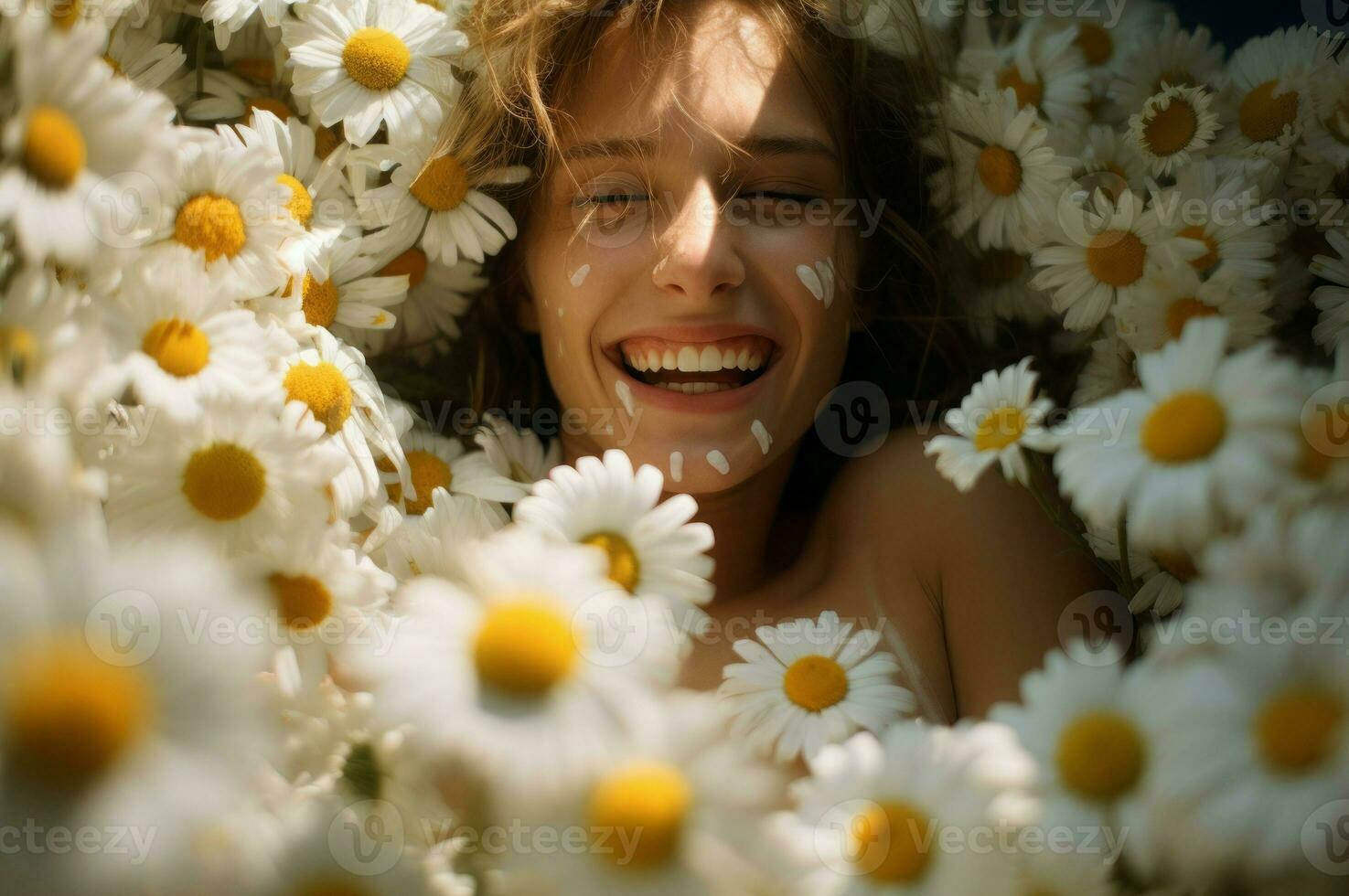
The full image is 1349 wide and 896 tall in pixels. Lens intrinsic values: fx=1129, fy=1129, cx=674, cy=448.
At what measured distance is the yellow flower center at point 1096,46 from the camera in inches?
56.1

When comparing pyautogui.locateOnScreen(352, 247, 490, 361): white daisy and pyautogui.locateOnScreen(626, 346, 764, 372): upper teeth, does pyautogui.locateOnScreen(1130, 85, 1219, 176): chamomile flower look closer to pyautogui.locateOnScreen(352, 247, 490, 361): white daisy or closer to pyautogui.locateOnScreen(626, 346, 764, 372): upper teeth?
pyautogui.locateOnScreen(626, 346, 764, 372): upper teeth

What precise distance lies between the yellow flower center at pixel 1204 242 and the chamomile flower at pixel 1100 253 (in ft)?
0.05

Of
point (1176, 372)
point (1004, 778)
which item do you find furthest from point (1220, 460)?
point (1004, 778)

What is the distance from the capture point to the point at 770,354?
119 centimetres

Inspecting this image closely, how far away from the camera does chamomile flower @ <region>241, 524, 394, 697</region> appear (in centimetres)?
85

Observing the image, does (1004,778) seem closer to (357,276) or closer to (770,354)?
(770,354)

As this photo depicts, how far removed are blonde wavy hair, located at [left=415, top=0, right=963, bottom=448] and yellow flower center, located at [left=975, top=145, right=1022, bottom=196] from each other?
9 centimetres

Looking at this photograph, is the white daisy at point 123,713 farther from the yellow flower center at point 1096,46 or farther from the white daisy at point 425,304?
the yellow flower center at point 1096,46

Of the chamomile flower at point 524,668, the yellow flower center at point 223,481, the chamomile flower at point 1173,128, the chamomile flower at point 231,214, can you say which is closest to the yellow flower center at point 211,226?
the chamomile flower at point 231,214

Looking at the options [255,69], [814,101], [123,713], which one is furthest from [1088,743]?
[255,69]

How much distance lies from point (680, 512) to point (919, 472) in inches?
19.4

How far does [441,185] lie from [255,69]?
28 cm

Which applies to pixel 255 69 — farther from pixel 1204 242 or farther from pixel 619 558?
pixel 1204 242

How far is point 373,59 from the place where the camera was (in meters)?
1.15
